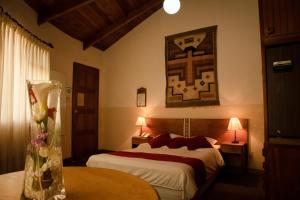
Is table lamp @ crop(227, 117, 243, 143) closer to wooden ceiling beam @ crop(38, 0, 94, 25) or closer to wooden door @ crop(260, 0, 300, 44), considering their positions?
wooden door @ crop(260, 0, 300, 44)

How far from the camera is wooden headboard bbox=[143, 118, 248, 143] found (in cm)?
384

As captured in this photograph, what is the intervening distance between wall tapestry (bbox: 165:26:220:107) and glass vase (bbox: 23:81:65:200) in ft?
12.0

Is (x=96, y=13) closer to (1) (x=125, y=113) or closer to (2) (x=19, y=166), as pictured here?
(1) (x=125, y=113)

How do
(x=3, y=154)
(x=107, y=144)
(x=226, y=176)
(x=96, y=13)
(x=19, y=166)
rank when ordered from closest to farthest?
(x=3, y=154)
(x=19, y=166)
(x=226, y=176)
(x=96, y=13)
(x=107, y=144)

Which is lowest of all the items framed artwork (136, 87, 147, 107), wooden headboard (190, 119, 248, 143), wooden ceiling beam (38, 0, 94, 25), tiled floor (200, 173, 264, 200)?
tiled floor (200, 173, 264, 200)

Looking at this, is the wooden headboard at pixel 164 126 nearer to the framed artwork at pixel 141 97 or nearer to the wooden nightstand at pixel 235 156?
the framed artwork at pixel 141 97

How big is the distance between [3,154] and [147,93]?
118 inches

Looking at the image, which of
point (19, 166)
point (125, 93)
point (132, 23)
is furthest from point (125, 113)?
point (19, 166)

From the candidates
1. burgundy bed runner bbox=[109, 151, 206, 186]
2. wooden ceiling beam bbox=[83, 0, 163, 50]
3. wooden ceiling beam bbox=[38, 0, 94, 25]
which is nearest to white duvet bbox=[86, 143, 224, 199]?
burgundy bed runner bbox=[109, 151, 206, 186]

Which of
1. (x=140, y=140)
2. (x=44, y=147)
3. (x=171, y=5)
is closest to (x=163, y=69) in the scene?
(x=140, y=140)

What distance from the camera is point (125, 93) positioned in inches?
208

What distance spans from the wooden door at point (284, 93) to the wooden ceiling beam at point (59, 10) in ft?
9.65

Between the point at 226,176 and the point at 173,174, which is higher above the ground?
the point at 173,174

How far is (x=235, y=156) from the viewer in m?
3.72
